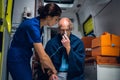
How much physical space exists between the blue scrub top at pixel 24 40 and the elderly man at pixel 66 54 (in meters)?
0.41

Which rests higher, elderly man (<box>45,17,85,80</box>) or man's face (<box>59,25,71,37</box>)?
man's face (<box>59,25,71,37</box>)

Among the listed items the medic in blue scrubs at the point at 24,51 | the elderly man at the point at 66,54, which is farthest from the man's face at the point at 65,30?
the medic in blue scrubs at the point at 24,51

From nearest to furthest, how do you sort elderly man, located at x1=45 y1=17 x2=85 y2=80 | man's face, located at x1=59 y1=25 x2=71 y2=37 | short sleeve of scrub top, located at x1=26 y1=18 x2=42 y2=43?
short sleeve of scrub top, located at x1=26 y1=18 x2=42 y2=43 < elderly man, located at x1=45 y1=17 x2=85 y2=80 < man's face, located at x1=59 y1=25 x2=71 y2=37

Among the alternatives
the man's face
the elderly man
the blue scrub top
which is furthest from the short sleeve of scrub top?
the man's face

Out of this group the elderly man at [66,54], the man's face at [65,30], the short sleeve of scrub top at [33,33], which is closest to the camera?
the short sleeve of scrub top at [33,33]

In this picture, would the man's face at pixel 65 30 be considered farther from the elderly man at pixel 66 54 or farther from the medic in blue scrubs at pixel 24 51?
the medic in blue scrubs at pixel 24 51

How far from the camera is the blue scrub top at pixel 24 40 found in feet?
6.55

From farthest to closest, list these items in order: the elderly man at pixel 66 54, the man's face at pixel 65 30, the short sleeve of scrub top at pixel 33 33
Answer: the man's face at pixel 65 30 → the elderly man at pixel 66 54 → the short sleeve of scrub top at pixel 33 33

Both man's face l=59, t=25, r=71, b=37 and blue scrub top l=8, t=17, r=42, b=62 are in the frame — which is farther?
man's face l=59, t=25, r=71, b=37

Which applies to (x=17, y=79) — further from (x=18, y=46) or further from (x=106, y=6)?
(x=106, y=6)

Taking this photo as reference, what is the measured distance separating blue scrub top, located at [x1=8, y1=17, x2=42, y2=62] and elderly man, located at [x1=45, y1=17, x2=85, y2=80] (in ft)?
1.35

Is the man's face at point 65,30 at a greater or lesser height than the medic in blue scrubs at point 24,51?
greater

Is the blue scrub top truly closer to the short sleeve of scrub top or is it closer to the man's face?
the short sleeve of scrub top

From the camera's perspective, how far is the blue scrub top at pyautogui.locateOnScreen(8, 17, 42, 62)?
2.00 metres
